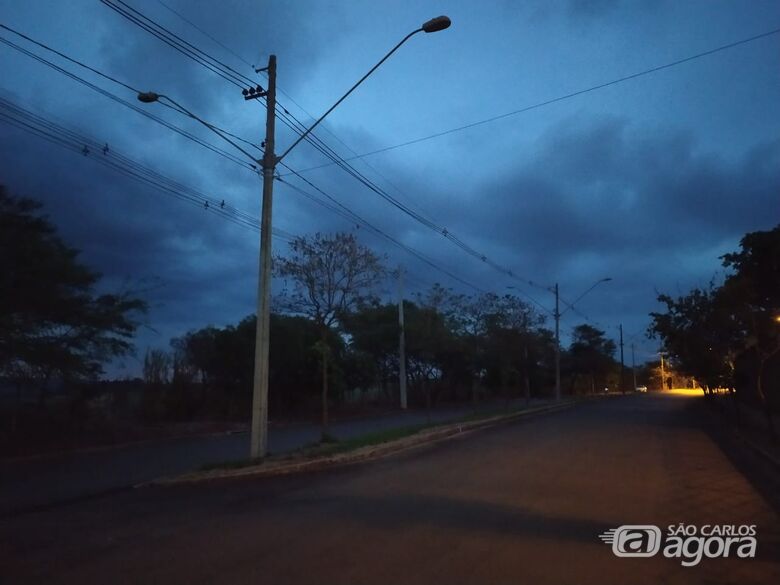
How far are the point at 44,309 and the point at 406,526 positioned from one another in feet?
45.5

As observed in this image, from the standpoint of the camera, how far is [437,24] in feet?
47.7

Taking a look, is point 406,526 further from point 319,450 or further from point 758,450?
point 758,450

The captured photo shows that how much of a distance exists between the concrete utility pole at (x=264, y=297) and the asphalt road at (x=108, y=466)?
1.24m

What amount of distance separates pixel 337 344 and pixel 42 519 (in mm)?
30045

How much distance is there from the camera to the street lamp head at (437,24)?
Answer: 14448 mm

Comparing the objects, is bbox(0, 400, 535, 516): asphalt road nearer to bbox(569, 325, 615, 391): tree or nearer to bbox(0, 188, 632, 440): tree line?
bbox(0, 188, 632, 440): tree line

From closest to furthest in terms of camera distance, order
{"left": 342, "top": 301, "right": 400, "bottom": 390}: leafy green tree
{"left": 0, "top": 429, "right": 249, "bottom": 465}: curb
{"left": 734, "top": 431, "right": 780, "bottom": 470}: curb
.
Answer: {"left": 734, "top": 431, "right": 780, "bottom": 470}: curb → {"left": 0, "top": 429, "right": 249, "bottom": 465}: curb → {"left": 342, "top": 301, "right": 400, "bottom": 390}: leafy green tree

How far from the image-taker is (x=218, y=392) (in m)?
33.9

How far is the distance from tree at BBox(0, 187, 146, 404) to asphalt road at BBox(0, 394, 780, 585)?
24.5 feet

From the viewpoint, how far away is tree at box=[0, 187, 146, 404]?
18.1 m

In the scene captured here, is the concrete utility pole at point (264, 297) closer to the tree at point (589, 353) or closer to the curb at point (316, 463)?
the curb at point (316, 463)

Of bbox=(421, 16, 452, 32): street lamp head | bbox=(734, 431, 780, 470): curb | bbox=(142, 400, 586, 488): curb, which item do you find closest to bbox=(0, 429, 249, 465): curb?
bbox=(142, 400, 586, 488): curb

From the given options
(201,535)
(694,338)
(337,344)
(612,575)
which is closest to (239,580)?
(201,535)

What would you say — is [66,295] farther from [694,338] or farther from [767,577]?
[694,338]
